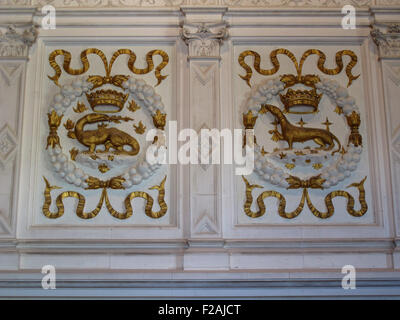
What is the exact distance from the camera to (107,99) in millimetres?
6316

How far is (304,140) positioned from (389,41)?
5.07ft

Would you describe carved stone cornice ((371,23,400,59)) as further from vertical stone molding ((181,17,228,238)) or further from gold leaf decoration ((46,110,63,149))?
gold leaf decoration ((46,110,63,149))

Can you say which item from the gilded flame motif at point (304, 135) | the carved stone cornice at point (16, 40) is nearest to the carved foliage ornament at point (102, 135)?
the carved stone cornice at point (16, 40)

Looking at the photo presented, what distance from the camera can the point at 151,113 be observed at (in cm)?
638

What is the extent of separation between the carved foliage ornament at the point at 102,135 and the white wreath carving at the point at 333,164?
3.49ft

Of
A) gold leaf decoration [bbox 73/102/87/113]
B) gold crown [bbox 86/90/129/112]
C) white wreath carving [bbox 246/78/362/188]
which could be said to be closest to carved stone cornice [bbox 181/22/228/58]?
white wreath carving [bbox 246/78/362/188]

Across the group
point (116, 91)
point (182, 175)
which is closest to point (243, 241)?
point (182, 175)

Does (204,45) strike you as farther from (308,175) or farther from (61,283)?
(61,283)

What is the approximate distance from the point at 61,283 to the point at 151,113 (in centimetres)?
208

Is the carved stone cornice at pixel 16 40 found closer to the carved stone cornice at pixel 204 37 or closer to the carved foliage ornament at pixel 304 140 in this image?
the carved stone cornice at pixel 204 37

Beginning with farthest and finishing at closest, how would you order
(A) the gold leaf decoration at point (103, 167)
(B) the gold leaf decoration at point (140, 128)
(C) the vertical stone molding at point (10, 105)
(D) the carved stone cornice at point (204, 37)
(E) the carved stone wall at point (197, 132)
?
(D) the carved stone cornice at point (204, 37)
(B) the gold leaf decoration at point (140, 128)
(A) the gold leaf decoration at point (103, 167)
(C) the vertical stone molding at point (10, 105)
(E) the carved stone wall at point (197, 132)

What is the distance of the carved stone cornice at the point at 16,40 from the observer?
650 centimetres

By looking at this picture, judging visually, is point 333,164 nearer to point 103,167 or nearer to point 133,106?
point 133,106

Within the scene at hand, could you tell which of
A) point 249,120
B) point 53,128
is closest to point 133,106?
point 53,128
